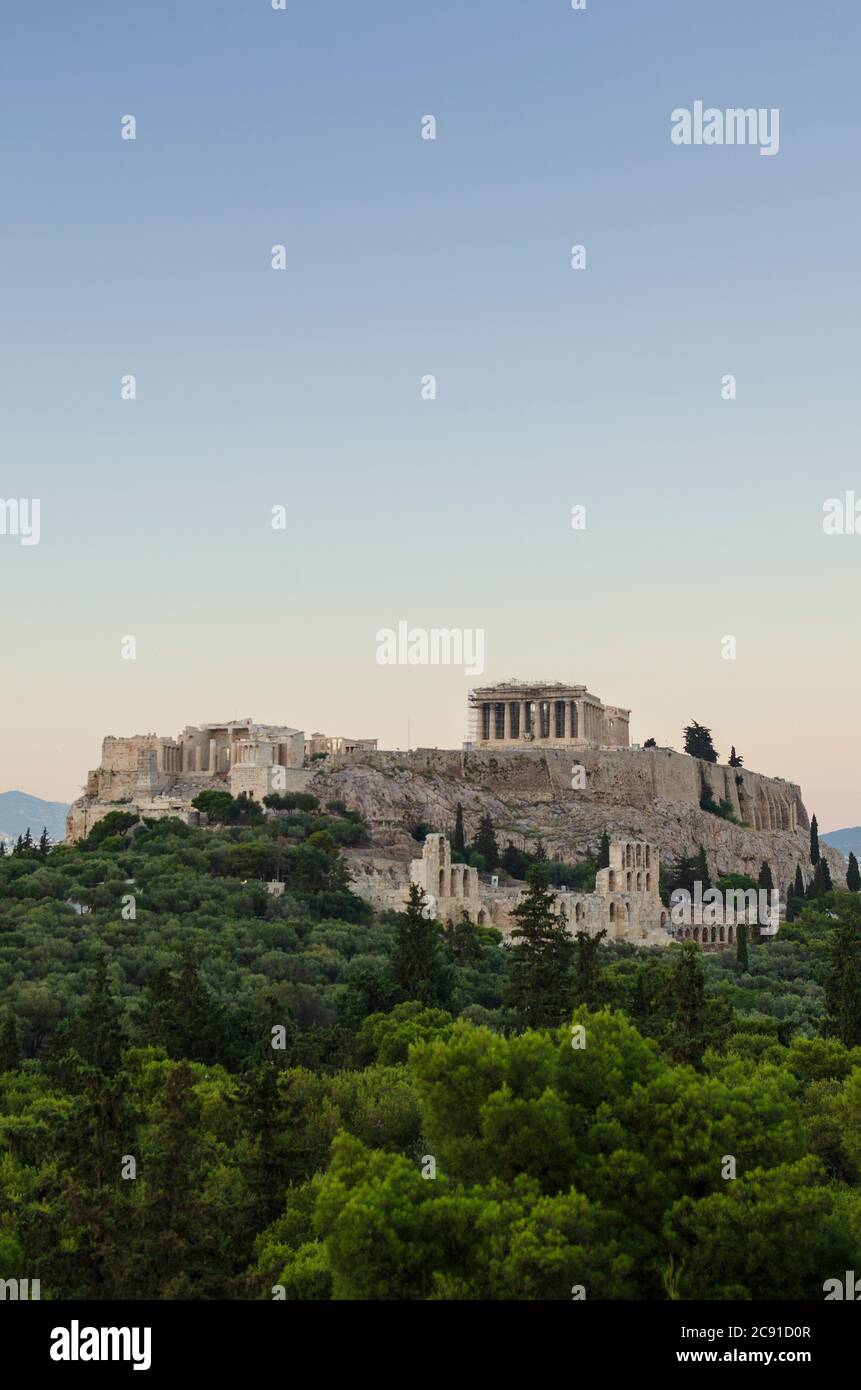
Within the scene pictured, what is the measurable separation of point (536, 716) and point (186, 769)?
24.2m

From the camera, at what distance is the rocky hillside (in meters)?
86.2

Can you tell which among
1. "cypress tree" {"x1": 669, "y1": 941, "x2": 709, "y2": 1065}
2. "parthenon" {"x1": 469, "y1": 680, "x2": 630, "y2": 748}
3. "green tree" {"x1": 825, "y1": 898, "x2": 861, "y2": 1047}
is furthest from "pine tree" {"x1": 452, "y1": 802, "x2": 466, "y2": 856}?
"cypress tree" {"x1": 669, "y1": 941, "x2": 709, "y2": 1065}

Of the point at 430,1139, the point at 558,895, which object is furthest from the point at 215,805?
the point at 430,1139

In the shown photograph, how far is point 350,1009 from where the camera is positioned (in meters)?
42.2

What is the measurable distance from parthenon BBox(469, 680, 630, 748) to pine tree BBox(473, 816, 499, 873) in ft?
73.8

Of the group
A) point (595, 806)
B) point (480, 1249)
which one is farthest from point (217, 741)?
point (480, 1249)

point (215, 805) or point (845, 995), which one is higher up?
point (215, 805)

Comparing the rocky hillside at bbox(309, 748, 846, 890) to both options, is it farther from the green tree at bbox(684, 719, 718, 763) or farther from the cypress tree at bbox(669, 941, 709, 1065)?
the cypress tree at bbox(669, 941, 709, 1065)

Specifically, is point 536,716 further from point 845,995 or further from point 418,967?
point 845,995

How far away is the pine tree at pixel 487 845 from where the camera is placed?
77.9m

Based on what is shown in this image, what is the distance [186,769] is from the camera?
89562 mm

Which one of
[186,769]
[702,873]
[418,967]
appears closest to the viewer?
[418,967]
